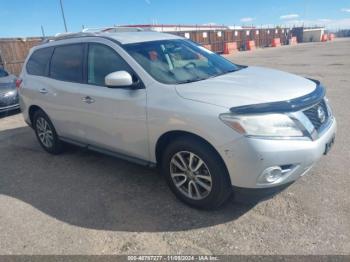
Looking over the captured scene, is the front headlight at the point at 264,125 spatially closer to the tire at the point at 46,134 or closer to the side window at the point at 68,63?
the side window at the point at 68,63

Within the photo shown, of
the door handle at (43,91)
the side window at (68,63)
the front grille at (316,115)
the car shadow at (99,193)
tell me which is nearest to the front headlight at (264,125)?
the front grille at (316,115)

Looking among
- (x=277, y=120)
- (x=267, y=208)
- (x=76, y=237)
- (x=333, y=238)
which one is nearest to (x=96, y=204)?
(x=76, y=237)

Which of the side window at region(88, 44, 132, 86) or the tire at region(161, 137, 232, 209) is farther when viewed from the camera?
the side window at region(88, 44, 132, 86)

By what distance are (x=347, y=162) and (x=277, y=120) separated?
2018 millimetres

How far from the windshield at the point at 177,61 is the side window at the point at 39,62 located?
1871 millimetres

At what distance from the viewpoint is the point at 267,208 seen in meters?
3.13

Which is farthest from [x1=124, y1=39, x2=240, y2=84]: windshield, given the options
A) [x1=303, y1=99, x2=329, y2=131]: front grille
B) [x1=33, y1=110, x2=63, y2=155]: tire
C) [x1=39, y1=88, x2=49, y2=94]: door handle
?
[x1=33, y1=110, x2=63, y2=155]: tire

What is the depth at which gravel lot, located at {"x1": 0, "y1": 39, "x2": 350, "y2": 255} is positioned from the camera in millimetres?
A: 2684

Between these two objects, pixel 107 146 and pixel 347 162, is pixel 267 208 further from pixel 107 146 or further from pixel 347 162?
pixel 107 146

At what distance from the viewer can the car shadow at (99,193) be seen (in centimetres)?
308

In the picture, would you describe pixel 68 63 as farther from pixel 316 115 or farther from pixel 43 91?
pixel 316 115

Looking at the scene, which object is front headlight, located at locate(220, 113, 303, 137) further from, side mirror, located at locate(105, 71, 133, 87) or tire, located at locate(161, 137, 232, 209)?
side mirror, located at locate(105, 71, 133, 87)

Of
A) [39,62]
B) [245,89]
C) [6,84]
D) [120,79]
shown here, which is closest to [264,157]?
[245,89]

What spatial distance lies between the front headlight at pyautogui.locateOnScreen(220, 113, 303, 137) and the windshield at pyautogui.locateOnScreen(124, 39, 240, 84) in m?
0.93
